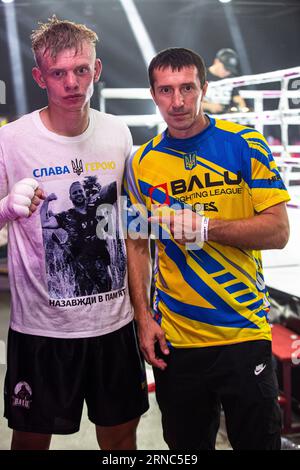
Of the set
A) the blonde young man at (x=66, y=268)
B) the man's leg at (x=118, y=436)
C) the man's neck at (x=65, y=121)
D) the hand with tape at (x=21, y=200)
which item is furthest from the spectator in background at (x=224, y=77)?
the man's leg at (x=118, y=436)

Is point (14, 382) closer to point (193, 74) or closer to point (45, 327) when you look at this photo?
point (45, 327)

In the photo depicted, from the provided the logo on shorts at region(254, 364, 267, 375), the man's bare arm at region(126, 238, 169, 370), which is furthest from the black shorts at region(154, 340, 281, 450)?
the man's bare arm at region(126, 238, 169, 370)

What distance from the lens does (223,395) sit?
1564mm

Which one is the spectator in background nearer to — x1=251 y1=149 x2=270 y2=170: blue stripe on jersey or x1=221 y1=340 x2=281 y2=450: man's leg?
x1=251 y1=149 x2=270 y2=170: blue stripe on jersey

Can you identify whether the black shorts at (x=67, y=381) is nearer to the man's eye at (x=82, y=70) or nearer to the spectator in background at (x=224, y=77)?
the man's eye at (x=82, y=70)

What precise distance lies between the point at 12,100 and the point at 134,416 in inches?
68.1

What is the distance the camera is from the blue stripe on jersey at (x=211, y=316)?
156cm

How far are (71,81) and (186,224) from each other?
51 cm

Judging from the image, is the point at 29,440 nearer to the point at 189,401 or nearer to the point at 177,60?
the point at 189,401

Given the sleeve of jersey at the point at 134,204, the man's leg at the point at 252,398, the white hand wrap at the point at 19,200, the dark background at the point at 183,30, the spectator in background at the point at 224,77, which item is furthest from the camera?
the spectator in background at the point at 224,77

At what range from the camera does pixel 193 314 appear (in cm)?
158

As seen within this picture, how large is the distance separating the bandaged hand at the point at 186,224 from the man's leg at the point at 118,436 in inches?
25.6

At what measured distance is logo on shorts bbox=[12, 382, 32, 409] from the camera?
5.39 ft
